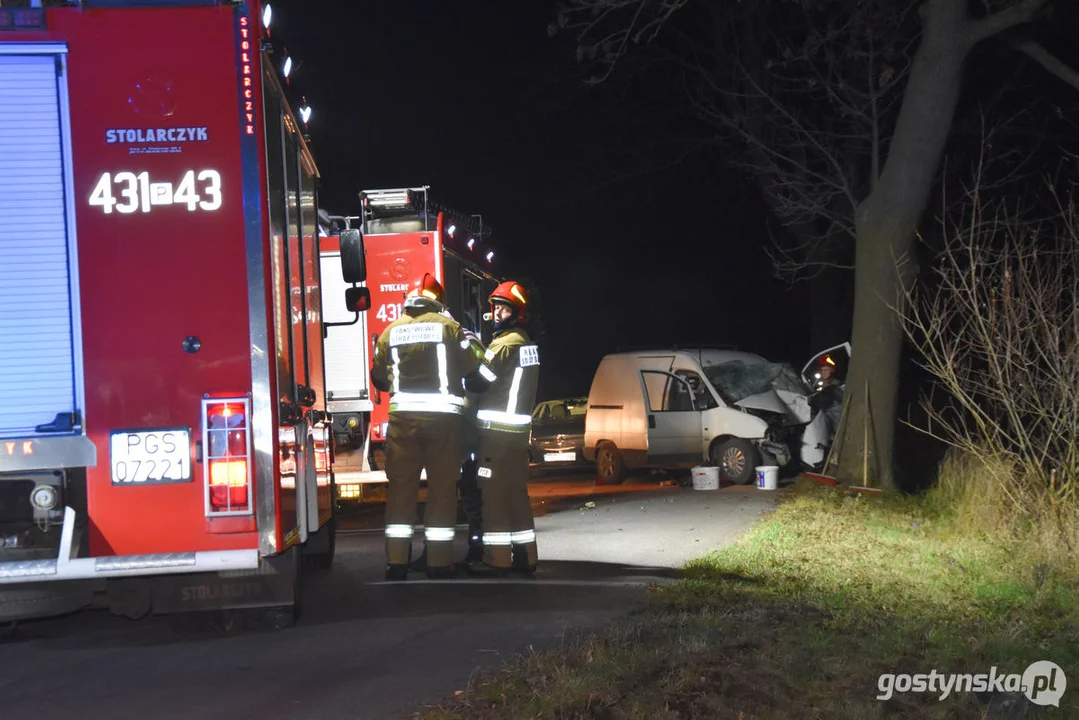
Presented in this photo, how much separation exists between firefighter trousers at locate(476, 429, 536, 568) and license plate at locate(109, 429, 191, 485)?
3094mm

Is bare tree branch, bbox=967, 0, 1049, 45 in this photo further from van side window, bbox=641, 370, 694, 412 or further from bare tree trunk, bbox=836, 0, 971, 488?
van side window, bbox=641, 370, 694, 412

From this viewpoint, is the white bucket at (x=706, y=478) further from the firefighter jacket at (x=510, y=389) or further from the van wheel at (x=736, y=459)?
the firefighter jacket at (x=510, y=389)

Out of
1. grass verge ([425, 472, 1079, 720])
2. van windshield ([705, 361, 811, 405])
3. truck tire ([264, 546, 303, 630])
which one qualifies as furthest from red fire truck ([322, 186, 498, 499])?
truck tire ([264, 546, 303, 630])

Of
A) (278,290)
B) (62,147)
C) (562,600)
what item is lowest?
(562,600)

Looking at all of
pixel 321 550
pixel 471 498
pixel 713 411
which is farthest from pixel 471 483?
pixel 713 411

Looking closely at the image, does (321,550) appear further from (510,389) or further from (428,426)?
(510,389)

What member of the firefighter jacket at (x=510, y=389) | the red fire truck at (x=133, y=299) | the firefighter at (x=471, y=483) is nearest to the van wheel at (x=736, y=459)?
the firefighter at (x=471, y=483)

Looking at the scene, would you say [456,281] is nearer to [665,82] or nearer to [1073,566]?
[1073,566]

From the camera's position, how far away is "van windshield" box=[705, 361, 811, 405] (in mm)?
15211

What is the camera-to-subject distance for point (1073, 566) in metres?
7.72

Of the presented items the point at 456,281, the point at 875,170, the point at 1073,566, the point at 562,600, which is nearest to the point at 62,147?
the point at 562,600

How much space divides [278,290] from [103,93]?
1.26 m

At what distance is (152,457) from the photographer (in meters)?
5.65

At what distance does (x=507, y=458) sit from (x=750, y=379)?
7.69 metres
